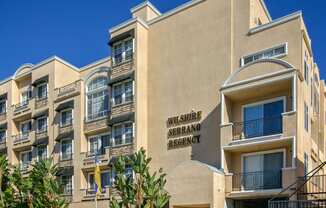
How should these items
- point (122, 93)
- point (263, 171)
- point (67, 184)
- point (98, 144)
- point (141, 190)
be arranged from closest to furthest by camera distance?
point (141, 190) < point (263, 171) < point (122, 93) < point (98, 144) < point (67, 184)

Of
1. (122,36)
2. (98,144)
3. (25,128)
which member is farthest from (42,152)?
(122,36)

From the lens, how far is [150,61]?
3186cm

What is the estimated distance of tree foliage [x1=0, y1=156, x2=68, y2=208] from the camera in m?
30.2

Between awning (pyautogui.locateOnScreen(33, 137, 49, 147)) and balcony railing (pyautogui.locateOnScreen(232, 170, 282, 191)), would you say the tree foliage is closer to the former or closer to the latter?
awning (pyautogui.locateOnScreen(33, 137, 49, 147))

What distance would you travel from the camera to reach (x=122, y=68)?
32469mm

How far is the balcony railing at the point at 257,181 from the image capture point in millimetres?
22944

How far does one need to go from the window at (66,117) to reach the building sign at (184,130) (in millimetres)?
11616

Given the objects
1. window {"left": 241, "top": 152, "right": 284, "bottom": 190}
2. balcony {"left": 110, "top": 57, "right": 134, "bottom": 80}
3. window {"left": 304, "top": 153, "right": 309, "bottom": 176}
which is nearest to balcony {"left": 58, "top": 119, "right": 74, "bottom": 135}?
balcony {"left": 110, "top": 57, "right": 134, "bottom": 80}

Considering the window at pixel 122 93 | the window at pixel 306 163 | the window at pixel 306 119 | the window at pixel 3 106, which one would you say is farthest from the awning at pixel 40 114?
the window at pixel 306 163

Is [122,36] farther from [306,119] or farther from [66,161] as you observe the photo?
[306,119]

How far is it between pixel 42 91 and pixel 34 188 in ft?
39.8

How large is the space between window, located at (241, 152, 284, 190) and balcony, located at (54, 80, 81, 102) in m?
17.7

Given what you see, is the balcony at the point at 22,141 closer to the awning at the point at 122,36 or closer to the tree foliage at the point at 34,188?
the tree foliage at the point at 34,188

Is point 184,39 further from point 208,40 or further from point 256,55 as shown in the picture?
point 256,55
